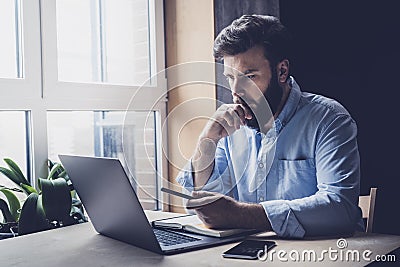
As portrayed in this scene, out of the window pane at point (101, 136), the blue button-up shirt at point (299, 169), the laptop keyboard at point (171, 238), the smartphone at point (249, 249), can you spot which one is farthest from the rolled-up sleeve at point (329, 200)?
the window pane at point (101, 136)

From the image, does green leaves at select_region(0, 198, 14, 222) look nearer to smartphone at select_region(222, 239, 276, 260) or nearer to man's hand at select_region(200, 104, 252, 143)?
man's hand at select_region(200, 104, 252, 143)

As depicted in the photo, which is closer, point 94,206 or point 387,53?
point 94,206

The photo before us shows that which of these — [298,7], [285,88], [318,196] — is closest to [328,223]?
[318,196]

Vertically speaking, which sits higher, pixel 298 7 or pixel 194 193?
pixel 298 7

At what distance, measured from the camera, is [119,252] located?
4.26 ft

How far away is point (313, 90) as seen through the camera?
2191 mm

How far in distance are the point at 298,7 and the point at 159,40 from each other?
867 mm

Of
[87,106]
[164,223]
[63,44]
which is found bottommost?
[164,223]

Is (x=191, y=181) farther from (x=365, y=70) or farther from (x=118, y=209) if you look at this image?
(x=365, y=70)

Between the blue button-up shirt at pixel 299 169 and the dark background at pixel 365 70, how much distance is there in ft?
0.83

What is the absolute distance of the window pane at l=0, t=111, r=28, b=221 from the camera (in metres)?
2.15

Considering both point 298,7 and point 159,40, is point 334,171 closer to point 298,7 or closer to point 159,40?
point 298,7

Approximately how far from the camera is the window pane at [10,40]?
2139mm
